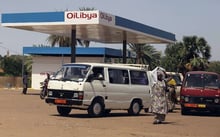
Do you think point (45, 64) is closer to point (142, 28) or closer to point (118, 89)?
point (142, 28)

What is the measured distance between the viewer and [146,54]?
68.1 meters

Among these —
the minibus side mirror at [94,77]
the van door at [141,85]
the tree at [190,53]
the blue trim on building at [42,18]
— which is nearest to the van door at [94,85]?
the minibus side mirror at [94,77]

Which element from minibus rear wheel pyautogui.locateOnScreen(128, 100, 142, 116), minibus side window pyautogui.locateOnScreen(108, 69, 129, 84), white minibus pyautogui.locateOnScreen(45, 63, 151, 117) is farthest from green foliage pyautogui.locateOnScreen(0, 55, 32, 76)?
minibus side window pyautogui.locateOnScreen(108, 69, 129, 84)

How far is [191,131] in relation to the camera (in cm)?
1550

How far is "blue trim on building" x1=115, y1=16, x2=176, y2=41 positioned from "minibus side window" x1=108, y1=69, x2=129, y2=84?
52.5ft

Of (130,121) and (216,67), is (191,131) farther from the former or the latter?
(216,67)

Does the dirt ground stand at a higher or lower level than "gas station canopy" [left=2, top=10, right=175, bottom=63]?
lower

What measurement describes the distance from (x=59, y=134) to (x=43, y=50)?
37653 mm

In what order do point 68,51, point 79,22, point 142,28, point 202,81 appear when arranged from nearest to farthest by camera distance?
1. point 202,81
2. point 79,22
3. point 142,28
4. point 68,51

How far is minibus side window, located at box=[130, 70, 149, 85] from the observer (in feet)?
70.7

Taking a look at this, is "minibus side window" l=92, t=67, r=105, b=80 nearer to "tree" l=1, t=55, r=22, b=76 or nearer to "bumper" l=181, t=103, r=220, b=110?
"bumper" l=181, t=103, r=220, b=110

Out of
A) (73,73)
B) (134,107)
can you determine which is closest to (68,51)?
(134,107)

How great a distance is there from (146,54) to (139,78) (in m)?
46.4

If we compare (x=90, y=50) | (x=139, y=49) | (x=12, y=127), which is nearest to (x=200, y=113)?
(x=12, y=127)
